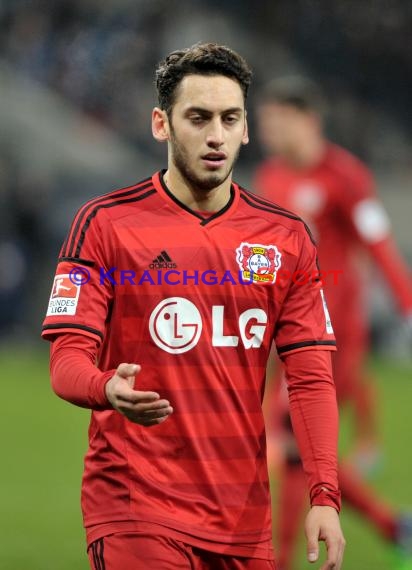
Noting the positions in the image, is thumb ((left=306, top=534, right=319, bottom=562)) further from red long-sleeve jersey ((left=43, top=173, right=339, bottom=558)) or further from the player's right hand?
the player's right hand

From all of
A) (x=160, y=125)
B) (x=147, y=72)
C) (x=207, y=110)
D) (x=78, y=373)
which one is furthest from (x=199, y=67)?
(x=147, y=72)

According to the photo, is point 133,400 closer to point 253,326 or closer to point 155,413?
point 155,413

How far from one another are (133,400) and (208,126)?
97 centimetres

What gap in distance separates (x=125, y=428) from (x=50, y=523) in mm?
4517

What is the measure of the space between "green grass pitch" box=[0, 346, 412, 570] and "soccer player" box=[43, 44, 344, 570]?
3264mm

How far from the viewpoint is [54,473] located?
31.8ft

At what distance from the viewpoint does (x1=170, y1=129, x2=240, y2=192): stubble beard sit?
3727 mm

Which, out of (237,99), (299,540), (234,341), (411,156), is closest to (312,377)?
(234,341)

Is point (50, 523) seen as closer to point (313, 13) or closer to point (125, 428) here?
point (125, 428)

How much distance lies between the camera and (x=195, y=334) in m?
3.70

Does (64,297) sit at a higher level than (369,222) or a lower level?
lower

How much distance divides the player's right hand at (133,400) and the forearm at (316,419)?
691 millimetres

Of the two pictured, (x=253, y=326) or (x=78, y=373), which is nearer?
(x=78, y=373)

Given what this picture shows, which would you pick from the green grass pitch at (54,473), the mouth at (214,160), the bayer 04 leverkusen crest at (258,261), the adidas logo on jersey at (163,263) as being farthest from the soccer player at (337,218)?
the mouth at (214,160)
